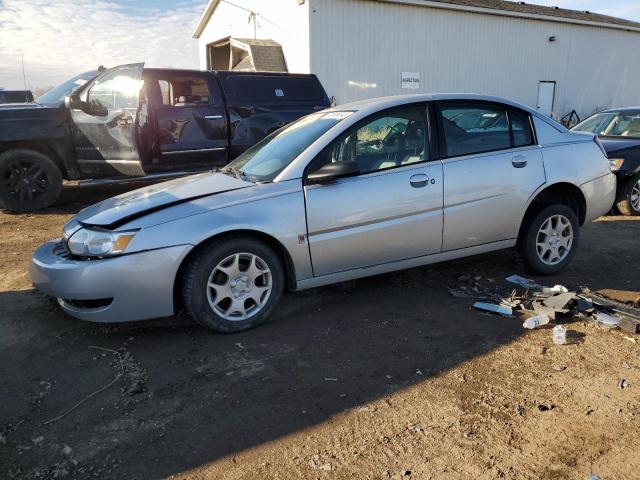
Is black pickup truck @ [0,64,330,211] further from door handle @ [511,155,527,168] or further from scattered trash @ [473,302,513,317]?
scattered trash @ [473,302,513,317]

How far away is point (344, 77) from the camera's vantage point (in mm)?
16844

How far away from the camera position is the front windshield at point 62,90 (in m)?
8.15

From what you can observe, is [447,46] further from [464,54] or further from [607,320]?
[607,320]

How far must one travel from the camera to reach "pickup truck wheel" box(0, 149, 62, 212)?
7.49 m

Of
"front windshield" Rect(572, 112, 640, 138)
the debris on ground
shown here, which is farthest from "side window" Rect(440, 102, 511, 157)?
"front windshield" Rect(572, 112, 640, 138)

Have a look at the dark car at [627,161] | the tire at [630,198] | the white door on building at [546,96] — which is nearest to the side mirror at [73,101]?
the dark car at [627,161]

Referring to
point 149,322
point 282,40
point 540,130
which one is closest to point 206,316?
point 149,322

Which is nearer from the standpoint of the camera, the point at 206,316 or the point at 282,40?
the point at 206,316

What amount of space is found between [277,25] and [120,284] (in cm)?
1617

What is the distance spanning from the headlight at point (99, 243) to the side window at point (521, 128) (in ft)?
10.9

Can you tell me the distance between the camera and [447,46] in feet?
61.6

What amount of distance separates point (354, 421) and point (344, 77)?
→ 1547cm

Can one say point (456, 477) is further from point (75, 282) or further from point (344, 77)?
point (344, 77)

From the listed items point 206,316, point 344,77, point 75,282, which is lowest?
point 206,316
